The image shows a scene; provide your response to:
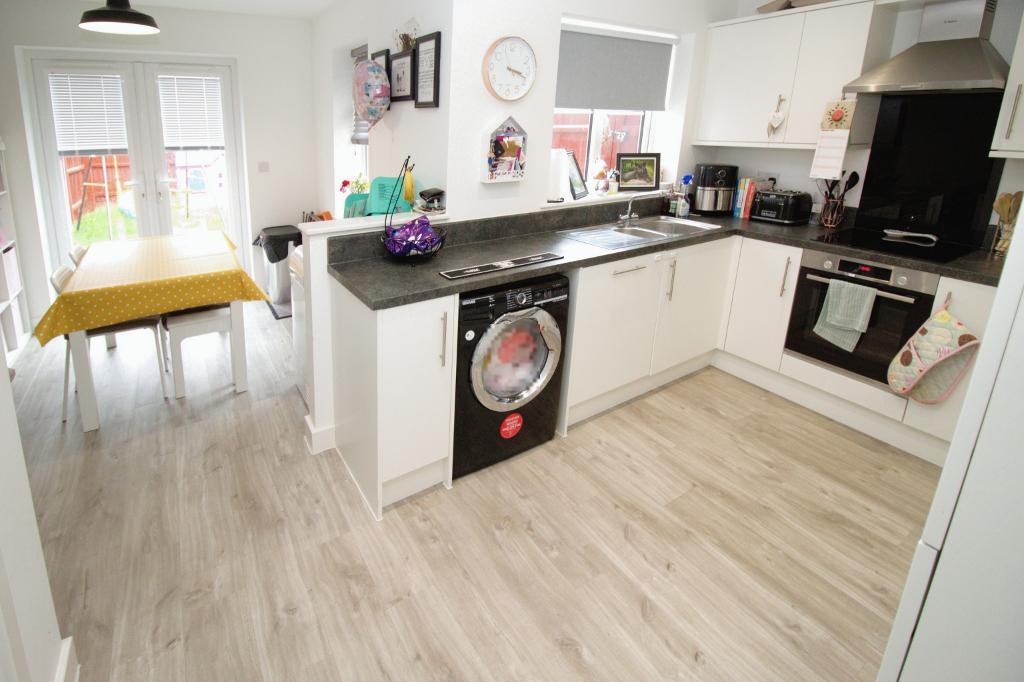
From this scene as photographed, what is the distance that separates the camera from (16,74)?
3877mm

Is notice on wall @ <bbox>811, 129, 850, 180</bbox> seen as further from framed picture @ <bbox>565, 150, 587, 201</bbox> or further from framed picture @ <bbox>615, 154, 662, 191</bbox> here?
framed picture @ <bbox>565, 150, 587, 201</bbox>

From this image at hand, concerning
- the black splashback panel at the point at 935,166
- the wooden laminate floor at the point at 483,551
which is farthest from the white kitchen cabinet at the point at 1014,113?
the wooden laminate floor at the point at 483,551

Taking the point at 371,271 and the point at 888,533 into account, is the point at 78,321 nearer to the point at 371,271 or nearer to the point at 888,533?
the point at 371,271

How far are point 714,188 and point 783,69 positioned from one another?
0.75 m

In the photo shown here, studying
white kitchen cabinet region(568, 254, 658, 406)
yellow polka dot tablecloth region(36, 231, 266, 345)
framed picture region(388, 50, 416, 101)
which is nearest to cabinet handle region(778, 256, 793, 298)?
white kitchen cabinet region(568, 254, 658, 406)

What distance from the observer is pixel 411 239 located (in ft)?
8.06

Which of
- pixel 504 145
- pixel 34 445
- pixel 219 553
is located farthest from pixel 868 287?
pixel 34 445

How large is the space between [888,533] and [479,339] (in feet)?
6.12

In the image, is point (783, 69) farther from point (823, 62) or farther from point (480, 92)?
point (480, 92)

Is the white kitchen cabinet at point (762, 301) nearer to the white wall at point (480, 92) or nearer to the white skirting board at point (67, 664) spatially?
the white wall at point (480, 92)

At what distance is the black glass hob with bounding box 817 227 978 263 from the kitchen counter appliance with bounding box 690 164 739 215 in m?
0.69

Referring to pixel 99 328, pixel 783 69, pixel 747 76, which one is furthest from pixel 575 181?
pixel 99 328

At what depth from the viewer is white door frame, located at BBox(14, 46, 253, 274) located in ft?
13.3

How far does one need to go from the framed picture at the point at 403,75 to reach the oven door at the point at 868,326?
2298 millimetres
